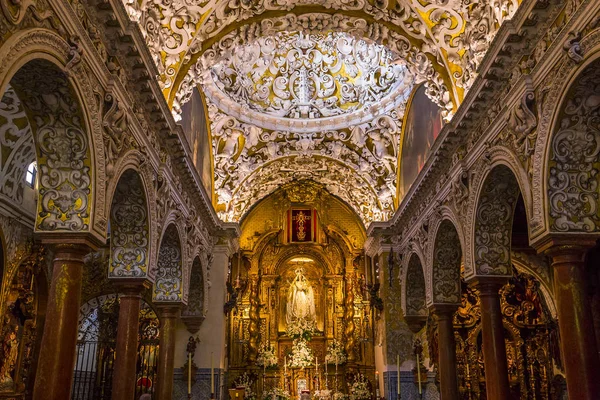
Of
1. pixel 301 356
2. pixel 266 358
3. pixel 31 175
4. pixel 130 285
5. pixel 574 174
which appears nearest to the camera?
pixel 574 174

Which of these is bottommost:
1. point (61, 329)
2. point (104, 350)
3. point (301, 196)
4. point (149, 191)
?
point (61, 329)

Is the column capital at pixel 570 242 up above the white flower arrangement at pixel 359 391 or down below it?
above

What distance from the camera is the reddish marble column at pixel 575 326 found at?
7.08 m

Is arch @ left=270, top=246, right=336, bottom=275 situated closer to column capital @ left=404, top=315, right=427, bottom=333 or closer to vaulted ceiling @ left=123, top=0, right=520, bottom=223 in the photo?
vaulted ceiling @ left=123, top=0, right=520, bottom=223

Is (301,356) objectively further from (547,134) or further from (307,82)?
(547,134)

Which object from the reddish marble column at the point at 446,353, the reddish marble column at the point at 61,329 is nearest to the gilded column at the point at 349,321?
the reddish marble column at the point at 446,353

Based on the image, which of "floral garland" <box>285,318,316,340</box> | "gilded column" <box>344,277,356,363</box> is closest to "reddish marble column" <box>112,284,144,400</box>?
"floral garland" <box>285,318,316,340</box>

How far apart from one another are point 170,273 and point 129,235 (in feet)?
11.6

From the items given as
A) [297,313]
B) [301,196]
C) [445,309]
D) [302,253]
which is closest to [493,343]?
[445,309]

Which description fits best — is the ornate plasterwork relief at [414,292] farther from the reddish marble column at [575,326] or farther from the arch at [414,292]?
the reddish marble column at [575,326]

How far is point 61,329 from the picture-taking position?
7.21m

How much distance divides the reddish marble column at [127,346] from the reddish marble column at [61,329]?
2.47 meters

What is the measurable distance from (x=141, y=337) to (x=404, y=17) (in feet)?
43.4

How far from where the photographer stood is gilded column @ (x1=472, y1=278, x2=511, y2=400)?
9.73 m
